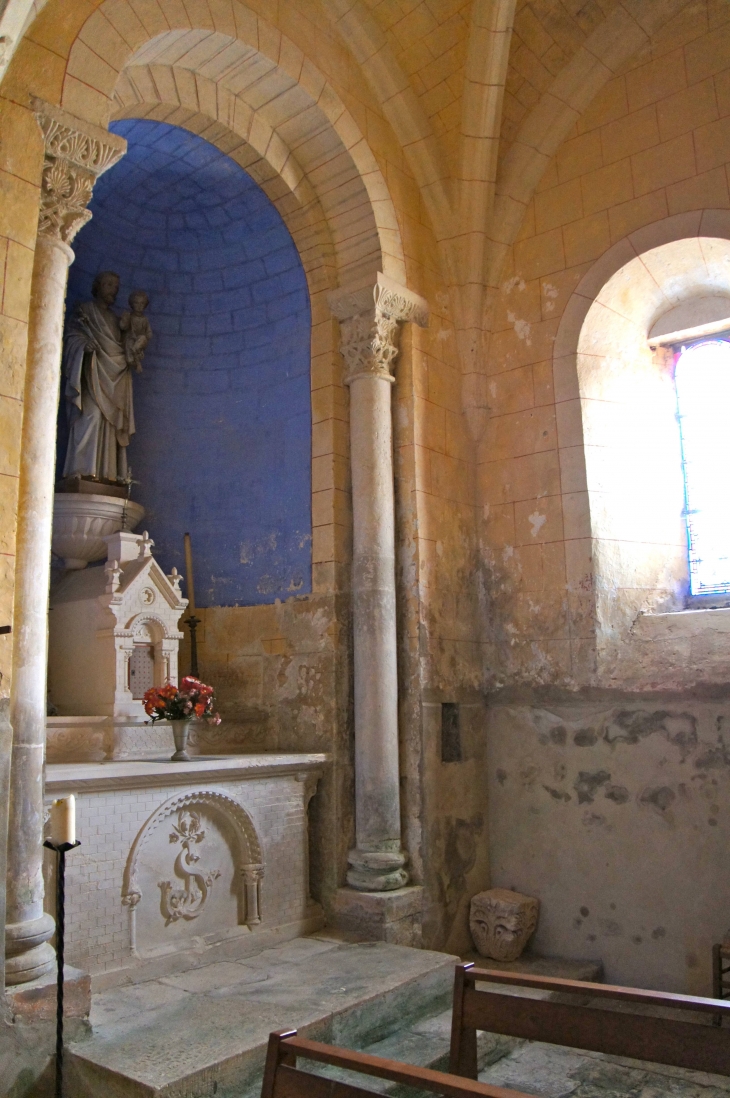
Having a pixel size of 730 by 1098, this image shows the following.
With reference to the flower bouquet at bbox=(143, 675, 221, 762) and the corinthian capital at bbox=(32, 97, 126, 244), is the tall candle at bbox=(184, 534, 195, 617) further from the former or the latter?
the corinthian capital at bbox=(32, 97, 126, 244)

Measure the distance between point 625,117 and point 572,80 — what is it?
0.50m

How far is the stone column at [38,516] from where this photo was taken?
12.4 feet

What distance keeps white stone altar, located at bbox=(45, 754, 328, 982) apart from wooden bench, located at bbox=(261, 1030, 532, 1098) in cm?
204

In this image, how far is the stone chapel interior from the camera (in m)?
5.50

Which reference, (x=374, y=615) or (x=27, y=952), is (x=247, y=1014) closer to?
(x=27, y=952)

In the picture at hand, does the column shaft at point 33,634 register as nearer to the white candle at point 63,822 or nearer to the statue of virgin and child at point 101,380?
the white candle at point 63,822

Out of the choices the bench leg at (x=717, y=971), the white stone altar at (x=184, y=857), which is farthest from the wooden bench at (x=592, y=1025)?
the bench leg at (x=717, y=971)

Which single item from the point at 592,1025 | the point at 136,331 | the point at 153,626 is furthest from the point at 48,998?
the point at 136,331

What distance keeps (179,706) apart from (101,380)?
2671 millimetres

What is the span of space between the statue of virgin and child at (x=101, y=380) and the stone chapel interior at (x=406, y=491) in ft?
0.09

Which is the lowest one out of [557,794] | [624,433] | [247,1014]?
[247,1014]

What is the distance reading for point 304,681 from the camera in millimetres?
6215

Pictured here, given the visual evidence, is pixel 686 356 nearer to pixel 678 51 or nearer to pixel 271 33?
pixel 678 51

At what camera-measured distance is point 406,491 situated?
631 cm
